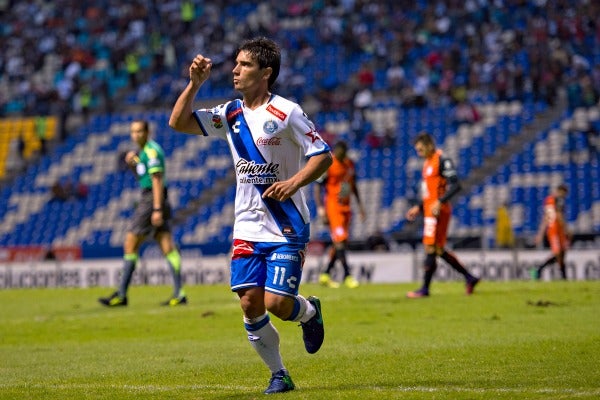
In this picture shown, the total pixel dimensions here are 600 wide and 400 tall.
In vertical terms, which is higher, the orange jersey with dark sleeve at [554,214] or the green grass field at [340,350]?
the orange jersey with dark sleeve at [554,214]

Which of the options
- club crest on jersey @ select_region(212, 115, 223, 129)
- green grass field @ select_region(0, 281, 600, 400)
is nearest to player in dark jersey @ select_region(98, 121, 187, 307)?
green grass field @ select_region(0, 281, 600, 400)

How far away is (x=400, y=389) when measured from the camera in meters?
7.81

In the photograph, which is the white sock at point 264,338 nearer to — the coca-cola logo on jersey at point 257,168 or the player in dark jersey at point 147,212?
the coca-cola logo on jersey at point 257,168

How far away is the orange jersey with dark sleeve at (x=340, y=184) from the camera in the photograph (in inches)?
827

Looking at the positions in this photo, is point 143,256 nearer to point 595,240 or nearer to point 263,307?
point 595,240

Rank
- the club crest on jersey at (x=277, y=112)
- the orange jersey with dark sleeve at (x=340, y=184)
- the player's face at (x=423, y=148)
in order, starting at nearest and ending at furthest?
the club crest on jersey at (x=277, y=112)
the player's face at (x=423, y=148)
the orange jersey with dark sleeve at (x=340, y=184)

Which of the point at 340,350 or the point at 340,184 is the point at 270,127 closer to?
the point at 340,350

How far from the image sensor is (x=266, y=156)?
8039mm

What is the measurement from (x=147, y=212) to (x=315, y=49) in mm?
25049

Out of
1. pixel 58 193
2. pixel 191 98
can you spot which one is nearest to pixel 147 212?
pixel 191 98

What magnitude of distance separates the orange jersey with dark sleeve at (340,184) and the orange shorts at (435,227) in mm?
3526

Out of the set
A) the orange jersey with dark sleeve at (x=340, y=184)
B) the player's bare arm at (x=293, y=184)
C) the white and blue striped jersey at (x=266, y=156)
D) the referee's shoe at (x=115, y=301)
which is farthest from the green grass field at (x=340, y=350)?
the orange jersey with dark sleeve at (x=340, y=184)

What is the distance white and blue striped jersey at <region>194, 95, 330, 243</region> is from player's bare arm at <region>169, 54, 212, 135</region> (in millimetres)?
73

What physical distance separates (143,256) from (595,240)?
40.3ft
